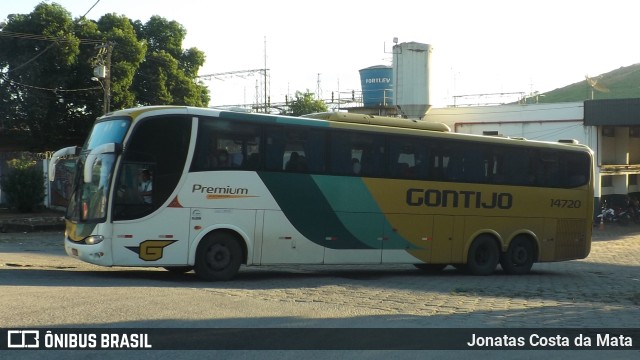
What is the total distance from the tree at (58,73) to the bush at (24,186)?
16.5ft

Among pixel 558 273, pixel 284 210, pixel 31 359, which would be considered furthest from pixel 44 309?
pixel 558 273

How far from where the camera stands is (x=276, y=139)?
1575 cm

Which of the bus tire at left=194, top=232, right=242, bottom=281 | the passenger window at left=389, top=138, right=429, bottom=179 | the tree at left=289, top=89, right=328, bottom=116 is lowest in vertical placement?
the bus tire at left=194, top=232, right=242, bottom=281

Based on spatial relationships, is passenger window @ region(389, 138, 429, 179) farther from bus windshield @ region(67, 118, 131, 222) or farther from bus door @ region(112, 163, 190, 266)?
bus windshield @ region(67, 118, 131, 222)

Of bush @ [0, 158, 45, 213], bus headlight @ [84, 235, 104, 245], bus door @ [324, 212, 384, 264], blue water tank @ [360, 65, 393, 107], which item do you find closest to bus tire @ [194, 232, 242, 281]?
bus headlight @ [84, 235, 104, 245]

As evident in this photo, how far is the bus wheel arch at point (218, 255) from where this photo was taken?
1487cm

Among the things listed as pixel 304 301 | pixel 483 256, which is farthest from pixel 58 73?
pixel 304 301

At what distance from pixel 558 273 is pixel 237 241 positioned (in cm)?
1119

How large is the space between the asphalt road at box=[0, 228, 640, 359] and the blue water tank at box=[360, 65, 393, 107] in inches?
1149

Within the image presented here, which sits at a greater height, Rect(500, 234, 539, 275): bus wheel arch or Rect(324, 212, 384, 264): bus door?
Rect(324, 212, 384, 264): bus door

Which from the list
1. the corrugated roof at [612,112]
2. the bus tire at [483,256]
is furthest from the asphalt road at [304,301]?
the corrugated roof at [612,112]

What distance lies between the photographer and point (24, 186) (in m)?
35.9

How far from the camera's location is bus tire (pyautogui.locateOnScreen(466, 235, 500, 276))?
63.1 feet

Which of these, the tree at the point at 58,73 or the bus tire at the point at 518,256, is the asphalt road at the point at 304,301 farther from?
the tree at the point at 58,73
